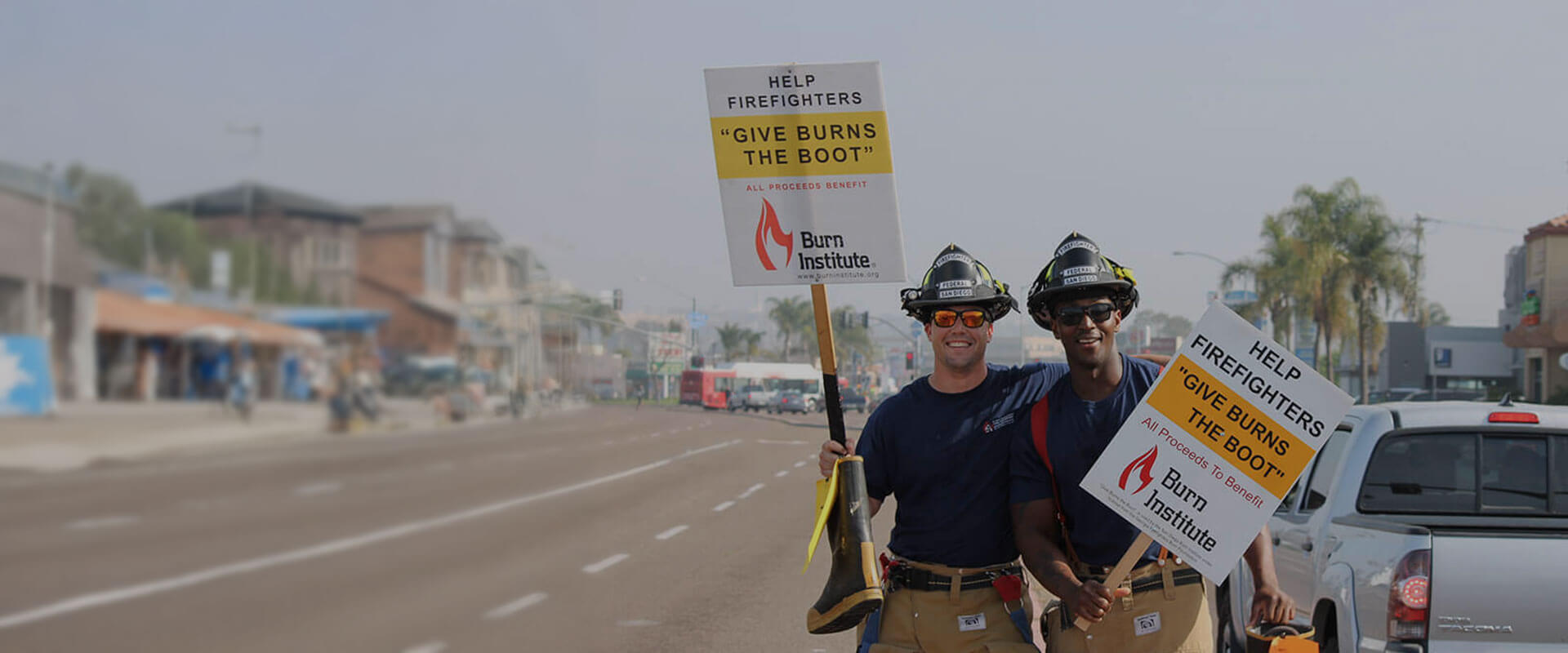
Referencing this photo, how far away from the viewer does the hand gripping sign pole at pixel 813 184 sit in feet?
13.8

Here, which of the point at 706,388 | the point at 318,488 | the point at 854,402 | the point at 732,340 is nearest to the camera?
the point at 318,488

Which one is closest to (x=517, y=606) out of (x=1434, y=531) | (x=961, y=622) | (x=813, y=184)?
(x=961, y=622)

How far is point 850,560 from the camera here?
4137mm

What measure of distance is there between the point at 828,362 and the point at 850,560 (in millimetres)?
687

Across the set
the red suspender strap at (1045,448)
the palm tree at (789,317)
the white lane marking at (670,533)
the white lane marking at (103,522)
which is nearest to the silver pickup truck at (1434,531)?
the red suspender strap at (1045,448)

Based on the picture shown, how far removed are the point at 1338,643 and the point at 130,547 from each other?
4438 mm

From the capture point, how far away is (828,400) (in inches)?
176

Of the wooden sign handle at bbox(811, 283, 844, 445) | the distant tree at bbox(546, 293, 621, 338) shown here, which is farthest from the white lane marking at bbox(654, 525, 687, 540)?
the wooden sign handle at bbox(811, 283, 844, 445)

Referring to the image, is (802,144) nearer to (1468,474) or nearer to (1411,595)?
(1411,595)

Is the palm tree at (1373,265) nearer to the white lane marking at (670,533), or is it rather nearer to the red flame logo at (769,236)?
the white lane marking at (670,533)

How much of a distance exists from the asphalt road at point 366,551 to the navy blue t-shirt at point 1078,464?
1912 millimetres

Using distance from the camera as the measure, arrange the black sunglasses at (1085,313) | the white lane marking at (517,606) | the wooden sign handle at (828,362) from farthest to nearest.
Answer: the white lane marking at (517,606)
the wooden sign handle at (828,362)
the black sunglasses at (1085,313)

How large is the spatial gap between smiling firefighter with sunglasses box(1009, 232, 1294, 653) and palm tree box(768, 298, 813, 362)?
268 inches

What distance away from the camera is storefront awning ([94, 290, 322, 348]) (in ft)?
9.77
